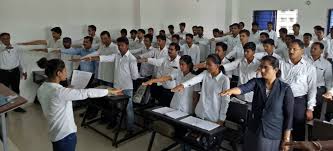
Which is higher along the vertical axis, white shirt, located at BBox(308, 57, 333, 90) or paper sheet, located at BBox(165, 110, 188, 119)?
white shirt, located at BBox(308, 57, 333, 90)

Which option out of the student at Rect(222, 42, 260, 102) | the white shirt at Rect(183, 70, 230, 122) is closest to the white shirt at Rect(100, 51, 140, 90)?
the white shirt at Rect(183, 70, 230, 122)

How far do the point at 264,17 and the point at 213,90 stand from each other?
8.18 meters

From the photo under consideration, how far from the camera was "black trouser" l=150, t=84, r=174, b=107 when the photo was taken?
15.5 feet

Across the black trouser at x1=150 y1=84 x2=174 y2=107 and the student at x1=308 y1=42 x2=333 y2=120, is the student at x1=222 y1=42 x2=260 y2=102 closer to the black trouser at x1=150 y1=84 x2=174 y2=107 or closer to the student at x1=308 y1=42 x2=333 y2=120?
the student at x1=308 y1=42 x2=333 y2=120

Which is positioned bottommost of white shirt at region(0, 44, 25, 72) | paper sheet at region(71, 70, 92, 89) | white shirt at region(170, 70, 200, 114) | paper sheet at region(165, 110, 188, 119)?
paper sheet at region(165, 110, 188, 119)

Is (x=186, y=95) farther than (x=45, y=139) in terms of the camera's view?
No

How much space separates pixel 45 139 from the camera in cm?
470

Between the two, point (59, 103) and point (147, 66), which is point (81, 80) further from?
point (147, 66)

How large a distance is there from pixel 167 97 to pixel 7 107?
2356mm

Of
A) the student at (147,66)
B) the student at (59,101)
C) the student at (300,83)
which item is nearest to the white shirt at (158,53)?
the student at (147,66)

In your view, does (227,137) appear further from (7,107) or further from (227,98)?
(7,107)

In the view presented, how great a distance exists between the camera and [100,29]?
738 cm

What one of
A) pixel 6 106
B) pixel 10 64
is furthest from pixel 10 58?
pixel 6 106

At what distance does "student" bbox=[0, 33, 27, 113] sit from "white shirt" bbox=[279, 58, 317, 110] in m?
4.99
